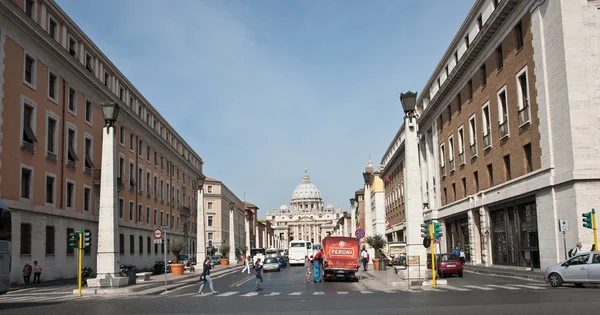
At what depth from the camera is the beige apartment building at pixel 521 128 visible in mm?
27188

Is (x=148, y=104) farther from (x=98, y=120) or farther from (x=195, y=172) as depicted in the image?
(x=195, y=172)

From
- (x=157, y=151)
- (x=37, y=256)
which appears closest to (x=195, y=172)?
(x=157, y=151)

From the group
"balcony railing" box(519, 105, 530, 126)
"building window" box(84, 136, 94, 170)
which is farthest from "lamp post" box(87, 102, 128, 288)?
"balcony railing" box(519, 105, 530, 126)

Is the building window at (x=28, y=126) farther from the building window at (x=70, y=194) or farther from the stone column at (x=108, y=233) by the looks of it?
the stone column at (x=108, y=233)

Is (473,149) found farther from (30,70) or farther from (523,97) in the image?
(30,70)

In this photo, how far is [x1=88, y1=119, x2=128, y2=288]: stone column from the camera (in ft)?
82.9

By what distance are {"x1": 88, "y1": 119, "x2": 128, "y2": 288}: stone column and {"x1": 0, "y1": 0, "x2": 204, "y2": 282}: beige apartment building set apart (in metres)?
9.36

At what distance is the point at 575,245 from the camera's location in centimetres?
2691

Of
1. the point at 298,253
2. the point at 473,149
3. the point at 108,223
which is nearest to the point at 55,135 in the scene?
the point at 108,223

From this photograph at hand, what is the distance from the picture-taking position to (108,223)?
25672 mm

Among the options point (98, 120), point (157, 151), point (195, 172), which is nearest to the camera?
point (98, 120)

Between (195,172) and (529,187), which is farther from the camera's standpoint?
(195,172)

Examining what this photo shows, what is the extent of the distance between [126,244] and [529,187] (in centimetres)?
3638

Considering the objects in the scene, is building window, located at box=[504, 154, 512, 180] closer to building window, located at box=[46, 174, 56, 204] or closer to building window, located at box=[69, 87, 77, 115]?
building window, located at box=[46, 174, 56, 204]
